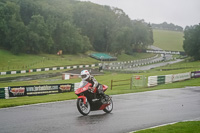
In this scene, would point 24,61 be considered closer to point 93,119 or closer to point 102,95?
point 102,95

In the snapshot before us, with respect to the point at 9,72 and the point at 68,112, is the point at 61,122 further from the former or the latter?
the point at 9,72

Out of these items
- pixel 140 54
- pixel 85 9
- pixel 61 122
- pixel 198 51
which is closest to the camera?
pixel 61 122

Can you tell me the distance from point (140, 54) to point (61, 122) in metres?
121

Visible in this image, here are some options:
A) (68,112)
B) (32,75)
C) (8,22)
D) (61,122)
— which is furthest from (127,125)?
(8,22)

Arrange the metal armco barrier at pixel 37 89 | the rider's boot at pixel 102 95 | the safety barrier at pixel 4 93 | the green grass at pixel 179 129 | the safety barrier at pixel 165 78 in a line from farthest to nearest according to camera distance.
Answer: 1. the safety barrier at pixel 165 78
2. the metal armco barrier at pixel 37 89
3. the safety barrier at pixel 4 93
4. the rider's boot at pixel 102 95
5. the green grass at pixel 179 129

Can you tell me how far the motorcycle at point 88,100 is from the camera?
12430mm

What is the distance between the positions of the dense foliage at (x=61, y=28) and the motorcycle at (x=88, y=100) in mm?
68471

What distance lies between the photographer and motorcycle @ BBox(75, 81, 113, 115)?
1243cm

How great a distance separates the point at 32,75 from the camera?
Result: 53844 mm

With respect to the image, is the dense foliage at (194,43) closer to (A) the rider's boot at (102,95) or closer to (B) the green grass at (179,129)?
(A) the rider's boot at (102,95)

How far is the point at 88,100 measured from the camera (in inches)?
509

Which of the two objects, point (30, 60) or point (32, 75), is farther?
point (30, 60)

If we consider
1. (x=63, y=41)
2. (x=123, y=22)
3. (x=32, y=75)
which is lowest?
(x=32, y=75)

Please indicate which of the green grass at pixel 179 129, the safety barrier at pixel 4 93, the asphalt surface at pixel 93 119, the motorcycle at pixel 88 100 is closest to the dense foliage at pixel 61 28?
the safety barrier at pixel 4 93
